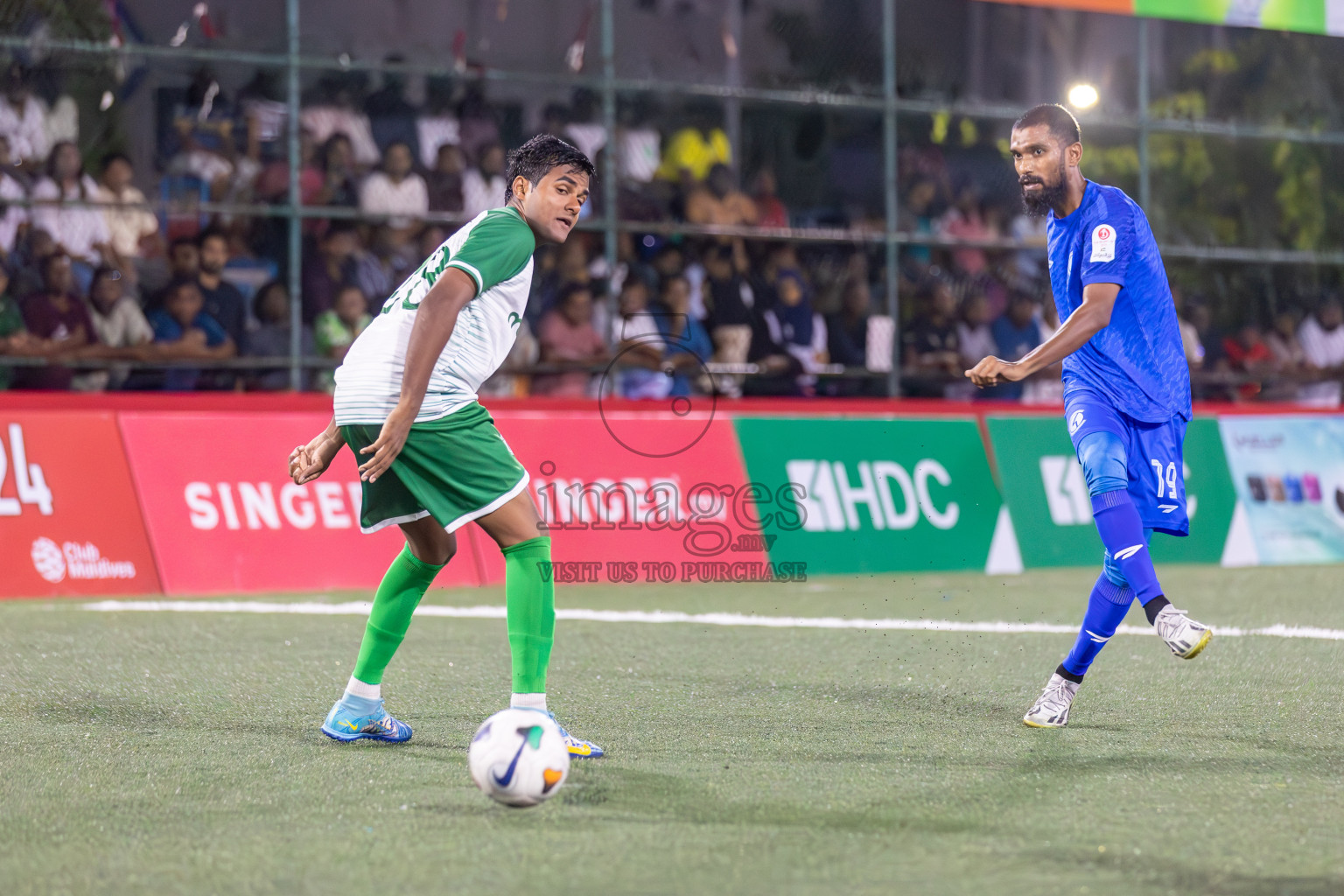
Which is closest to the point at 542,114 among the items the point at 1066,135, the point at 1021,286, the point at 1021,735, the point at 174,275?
the point at 174,275

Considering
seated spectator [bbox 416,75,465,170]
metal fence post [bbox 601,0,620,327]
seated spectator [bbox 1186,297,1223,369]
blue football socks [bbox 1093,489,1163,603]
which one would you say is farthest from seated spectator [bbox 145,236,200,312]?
seated spectator [bbox 1186,297,1223,369]

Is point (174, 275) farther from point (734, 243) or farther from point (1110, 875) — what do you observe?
point (1110, 875)

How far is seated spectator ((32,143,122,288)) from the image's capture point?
1095 cm

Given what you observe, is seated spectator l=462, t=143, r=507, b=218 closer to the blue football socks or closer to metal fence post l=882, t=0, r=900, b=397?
metal fence post l=882, t=0, r=900, b=397

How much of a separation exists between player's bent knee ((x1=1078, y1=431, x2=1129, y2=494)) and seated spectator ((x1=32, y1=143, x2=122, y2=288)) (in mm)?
8231

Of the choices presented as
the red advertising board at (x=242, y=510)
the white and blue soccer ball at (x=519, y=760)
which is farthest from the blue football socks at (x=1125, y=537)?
the red advertising board at (x=242, y=510)

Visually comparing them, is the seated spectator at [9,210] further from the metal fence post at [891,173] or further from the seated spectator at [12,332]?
the metal fence post at [891,173]

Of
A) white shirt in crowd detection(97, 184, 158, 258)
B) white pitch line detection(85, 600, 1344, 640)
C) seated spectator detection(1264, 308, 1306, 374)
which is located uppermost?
white shirt in crowd detection(97, 184, 158, 258)

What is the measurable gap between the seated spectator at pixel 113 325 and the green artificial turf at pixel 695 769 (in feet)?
11.9

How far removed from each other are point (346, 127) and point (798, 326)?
4.15 meters

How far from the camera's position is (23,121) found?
36.1 ft

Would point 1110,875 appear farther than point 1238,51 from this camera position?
No

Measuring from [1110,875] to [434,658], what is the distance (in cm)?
413

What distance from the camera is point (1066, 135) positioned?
17.0 ft
